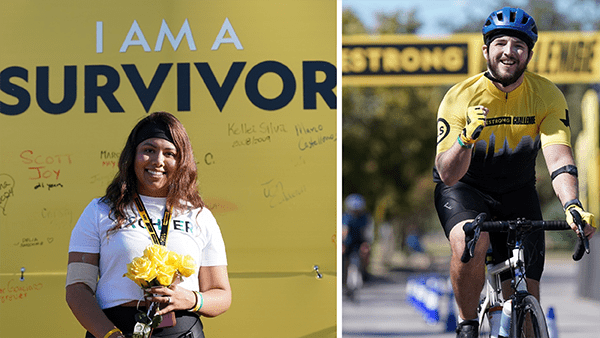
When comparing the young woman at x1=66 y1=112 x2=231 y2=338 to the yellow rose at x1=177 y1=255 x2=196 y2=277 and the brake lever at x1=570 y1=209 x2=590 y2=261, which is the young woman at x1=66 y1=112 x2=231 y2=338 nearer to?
the yellow rose at x1=177 y1=255 x2=196 y2=277

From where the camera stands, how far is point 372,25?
24.2 m

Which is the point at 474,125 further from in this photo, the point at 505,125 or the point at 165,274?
the point at 165,274

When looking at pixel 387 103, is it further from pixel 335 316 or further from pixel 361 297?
pixel 335 316

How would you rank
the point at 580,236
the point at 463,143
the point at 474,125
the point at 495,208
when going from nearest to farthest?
the point at 580,236
the point at 474,125
the point at 463,143
the point at 495,208

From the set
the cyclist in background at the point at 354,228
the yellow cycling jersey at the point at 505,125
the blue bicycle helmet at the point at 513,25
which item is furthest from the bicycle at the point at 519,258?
the cyclist in background at the point at 354,228

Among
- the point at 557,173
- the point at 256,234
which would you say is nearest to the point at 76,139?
the point at 256,234

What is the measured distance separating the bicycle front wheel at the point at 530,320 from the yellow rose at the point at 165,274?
194cm

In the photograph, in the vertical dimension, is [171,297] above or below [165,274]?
below

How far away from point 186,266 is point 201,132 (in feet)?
6.85

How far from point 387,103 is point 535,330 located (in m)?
20.0

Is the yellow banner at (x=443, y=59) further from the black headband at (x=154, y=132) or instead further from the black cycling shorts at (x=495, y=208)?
the black headband at (x=154, y=132)

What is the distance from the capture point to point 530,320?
12.6 feet

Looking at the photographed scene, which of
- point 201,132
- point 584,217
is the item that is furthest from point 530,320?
point 201,132

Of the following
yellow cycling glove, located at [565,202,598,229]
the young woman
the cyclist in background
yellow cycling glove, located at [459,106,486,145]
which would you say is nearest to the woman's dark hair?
the young woman
